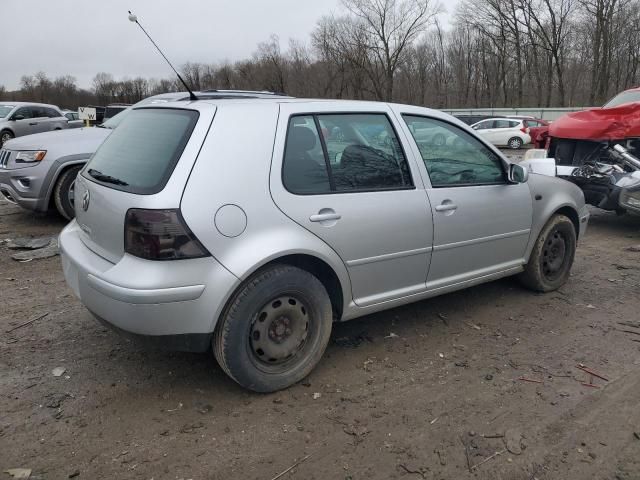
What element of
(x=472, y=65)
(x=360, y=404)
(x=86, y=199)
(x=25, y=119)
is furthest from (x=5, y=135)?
(x=472, y=65)

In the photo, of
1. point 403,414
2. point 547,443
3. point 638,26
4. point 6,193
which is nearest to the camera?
point 547,443

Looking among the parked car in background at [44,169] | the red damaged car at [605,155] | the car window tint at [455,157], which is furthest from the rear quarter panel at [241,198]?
the red damaged car at [605,155]

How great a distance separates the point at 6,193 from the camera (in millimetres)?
7223

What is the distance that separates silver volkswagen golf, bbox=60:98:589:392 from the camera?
2.71 metres

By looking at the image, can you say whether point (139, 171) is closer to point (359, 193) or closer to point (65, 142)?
point (359, 193)

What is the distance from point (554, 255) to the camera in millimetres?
4797

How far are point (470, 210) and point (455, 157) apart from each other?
1.39 ft

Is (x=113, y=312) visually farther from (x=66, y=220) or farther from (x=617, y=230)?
(x=617, y=230)

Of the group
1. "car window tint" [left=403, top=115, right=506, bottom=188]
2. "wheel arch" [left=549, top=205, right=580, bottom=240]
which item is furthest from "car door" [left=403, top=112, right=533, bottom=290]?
"wheel arch" [left=549, top=205, right=580, bottom=240]

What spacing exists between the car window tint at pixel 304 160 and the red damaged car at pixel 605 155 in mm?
5397

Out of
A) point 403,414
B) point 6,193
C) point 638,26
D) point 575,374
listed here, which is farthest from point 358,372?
point 638,26

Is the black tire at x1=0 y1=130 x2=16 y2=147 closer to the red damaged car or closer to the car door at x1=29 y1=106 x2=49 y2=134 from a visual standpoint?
the car door at x1=29 y1=106 x2=49 y2=134

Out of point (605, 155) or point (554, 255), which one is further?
Result: point (605, 155)

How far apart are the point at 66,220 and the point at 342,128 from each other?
550cm
